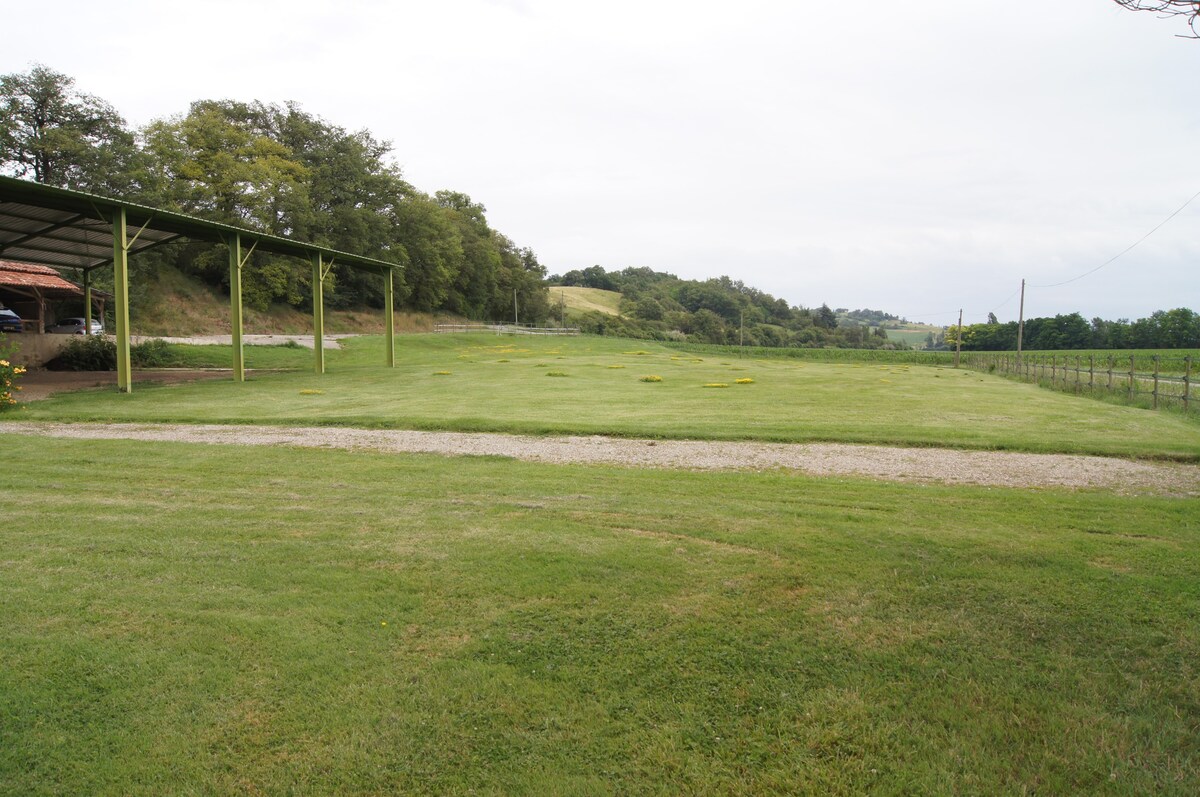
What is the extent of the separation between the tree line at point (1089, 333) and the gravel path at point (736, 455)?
66.1 meters

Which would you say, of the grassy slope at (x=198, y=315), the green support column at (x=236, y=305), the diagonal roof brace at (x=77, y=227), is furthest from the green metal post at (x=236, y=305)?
the grassy slope at (x=198, y=315)

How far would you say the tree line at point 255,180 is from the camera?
41.3 m

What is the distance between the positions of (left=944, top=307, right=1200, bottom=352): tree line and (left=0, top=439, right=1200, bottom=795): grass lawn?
71.9 metres

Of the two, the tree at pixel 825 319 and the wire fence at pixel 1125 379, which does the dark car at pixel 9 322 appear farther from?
the tree at pixel 825 319

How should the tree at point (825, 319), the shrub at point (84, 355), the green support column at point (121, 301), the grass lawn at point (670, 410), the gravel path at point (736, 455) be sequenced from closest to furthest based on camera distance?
the gravel path at point (736, 455), the grass lawn at point (670, 410), the green support column at point (121, 301), the shrub at point (84, 355), the tree at point (825, 319)

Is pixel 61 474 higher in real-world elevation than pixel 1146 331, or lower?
lower

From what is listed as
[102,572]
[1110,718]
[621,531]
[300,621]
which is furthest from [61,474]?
[1110,718]

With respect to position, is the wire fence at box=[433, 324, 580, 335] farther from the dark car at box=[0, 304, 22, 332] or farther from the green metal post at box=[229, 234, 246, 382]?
the green metal post at box=[229, 234, 246, 382]

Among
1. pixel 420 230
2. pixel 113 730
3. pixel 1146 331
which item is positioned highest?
pixel 420 230

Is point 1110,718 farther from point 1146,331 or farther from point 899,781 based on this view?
point 1146,331

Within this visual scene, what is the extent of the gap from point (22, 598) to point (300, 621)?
190cm

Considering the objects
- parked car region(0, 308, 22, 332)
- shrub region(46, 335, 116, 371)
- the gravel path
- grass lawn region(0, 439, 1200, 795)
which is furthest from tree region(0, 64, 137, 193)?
grass lawn region(0, 439, 1200, 795)

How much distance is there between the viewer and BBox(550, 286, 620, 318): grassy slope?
112 meters

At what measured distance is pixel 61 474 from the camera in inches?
Result: 319
